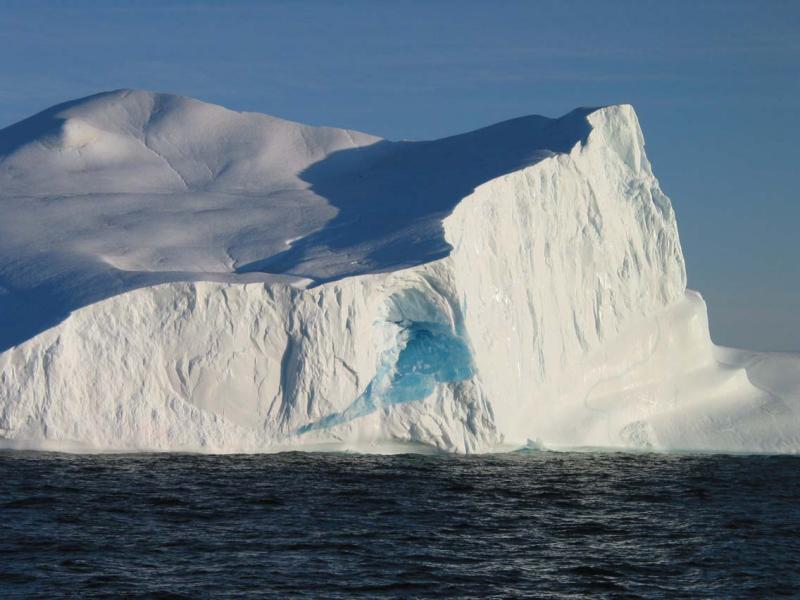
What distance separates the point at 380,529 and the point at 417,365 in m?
7.89

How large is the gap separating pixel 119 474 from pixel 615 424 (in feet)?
37.4

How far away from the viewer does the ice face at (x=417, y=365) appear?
2291cm

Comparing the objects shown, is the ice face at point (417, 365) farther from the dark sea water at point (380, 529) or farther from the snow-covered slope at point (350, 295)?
the dark sea water at point (380, 529)

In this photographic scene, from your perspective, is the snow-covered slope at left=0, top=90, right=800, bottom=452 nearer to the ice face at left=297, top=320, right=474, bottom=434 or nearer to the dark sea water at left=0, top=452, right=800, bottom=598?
the ice face at left=297, top=320, right=474, bottom=434

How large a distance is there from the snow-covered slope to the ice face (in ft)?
0.14

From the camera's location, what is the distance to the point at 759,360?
98.2 feet

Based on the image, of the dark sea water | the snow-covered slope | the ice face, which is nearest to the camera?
the dark sea water

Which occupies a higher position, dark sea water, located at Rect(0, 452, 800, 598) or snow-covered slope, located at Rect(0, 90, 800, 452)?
snow-covered slope, located at Rect(0, 90, 800, 452)

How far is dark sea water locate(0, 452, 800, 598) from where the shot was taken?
12930mm

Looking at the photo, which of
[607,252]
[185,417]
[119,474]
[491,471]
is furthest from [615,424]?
[119,474]

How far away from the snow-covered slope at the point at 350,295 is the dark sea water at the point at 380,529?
1.10 m

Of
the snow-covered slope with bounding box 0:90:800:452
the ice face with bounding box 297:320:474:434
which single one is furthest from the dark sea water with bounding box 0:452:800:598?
the ice face with bounding box 297:320:474:434

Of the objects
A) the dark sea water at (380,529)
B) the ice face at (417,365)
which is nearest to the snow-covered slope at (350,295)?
the ice face at (417,365)

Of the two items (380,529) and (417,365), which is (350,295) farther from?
(380,529)
